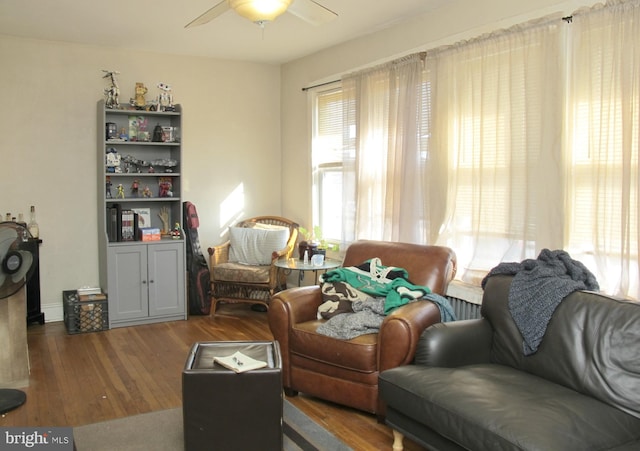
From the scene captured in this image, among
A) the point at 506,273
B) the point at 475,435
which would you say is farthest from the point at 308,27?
the point at 475,435

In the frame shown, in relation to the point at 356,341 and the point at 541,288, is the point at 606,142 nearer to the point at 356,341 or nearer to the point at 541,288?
the point at 541,288

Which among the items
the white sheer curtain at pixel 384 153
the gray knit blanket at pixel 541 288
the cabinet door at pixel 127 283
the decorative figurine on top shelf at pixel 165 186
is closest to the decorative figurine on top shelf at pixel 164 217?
the decorative figurine on top shelf at pixel 165 186

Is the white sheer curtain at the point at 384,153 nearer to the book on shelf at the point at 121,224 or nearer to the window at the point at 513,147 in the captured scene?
the window at the point at 513,147

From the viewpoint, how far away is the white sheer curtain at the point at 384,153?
3.91 meters

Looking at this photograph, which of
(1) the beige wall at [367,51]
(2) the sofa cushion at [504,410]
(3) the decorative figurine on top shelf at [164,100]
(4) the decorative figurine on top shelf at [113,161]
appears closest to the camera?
(2) the sofa cushion at [504,410]

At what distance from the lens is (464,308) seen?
140 inches

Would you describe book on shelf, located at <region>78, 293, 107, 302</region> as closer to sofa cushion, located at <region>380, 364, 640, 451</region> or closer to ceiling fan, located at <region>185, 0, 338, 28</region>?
ceiling fan, located at <region>185, 0, 338, 28</region>

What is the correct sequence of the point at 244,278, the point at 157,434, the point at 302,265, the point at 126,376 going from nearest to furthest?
the point at 157,434 < the point at 126,376 < the point at 302,265 < the point at 244,278

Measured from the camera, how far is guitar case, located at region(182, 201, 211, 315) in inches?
199

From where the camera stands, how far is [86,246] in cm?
498

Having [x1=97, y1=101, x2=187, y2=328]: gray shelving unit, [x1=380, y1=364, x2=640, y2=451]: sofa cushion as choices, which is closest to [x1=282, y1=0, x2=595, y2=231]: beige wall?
[x1=97, y1=101, x2=187, y2=328]: gray shelving unit

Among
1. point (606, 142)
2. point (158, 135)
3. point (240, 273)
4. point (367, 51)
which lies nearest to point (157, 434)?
point (240, 273)

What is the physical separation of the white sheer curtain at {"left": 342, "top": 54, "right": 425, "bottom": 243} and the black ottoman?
76.7 inches

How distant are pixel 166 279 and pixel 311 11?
2963 millimetres
